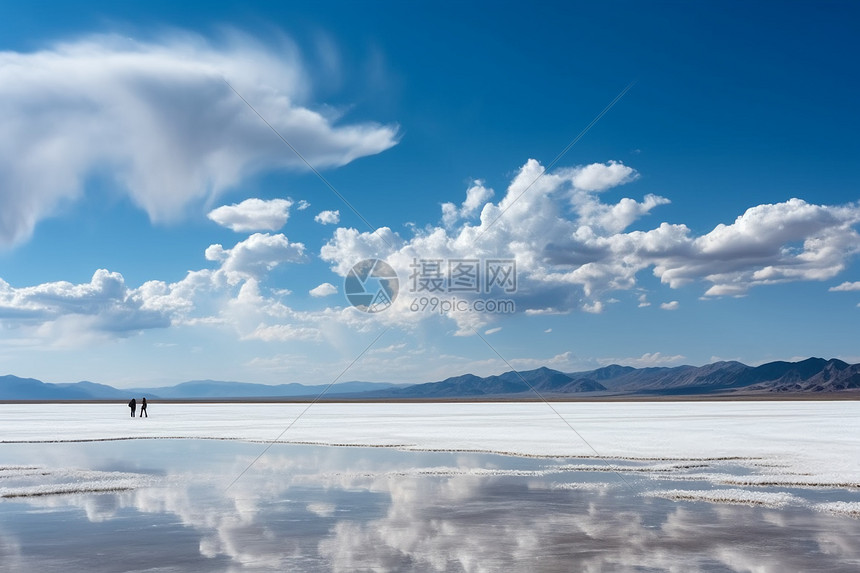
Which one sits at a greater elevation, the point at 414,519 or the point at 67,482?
the point at 67,482

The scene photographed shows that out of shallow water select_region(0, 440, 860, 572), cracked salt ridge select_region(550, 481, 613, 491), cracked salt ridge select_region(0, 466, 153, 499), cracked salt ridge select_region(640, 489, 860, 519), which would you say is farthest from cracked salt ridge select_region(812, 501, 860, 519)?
cracked salt ridge select_region(0, 466, 153, 499)

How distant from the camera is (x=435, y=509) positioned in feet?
50.3

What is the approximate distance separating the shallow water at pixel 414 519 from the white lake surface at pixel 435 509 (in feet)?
0.18

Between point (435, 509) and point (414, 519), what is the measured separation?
116 cm

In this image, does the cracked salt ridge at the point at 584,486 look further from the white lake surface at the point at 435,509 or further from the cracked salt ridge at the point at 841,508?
the cracked salt ridge at the point at 841,508

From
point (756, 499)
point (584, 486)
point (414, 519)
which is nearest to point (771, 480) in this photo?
point (756, 499)

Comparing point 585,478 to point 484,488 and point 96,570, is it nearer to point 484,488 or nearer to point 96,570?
point 484,488

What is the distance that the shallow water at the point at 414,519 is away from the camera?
11.0m

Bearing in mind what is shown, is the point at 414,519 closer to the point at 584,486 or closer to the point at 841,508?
the point at 584,486

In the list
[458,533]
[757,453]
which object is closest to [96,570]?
[458,533]

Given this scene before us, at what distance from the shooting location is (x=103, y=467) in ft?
76.1

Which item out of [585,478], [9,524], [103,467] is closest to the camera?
[9,524]

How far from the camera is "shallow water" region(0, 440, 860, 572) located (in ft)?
36.2

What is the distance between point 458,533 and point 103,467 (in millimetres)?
14993
